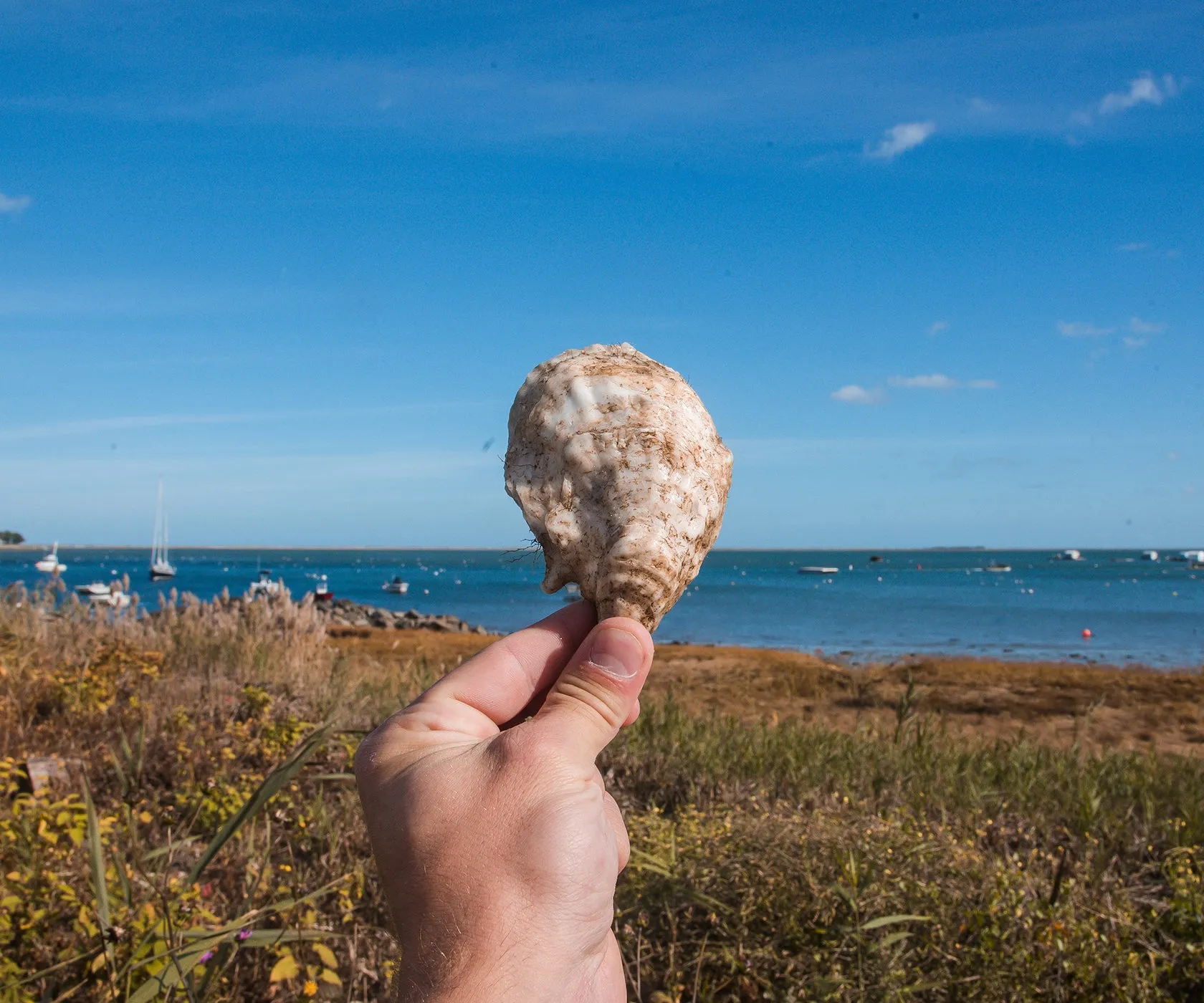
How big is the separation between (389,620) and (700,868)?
33019 mm

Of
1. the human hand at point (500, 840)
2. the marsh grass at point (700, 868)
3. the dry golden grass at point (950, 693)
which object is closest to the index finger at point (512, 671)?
the human hand at point (500, 840)

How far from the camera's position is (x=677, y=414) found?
239 cm

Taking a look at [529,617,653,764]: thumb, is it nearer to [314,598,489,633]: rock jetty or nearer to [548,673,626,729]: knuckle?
[548,673,626,729]: knuckle

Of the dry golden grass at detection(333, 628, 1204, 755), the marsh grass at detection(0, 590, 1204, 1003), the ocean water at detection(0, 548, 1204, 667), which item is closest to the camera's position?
the marsh grass at detection(0, 590, 1204, 1003)

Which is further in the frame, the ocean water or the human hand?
the ocean water

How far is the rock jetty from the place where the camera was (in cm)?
3228

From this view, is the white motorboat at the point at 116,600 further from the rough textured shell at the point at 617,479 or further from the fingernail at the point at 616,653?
the fingernail at the point at 616,653

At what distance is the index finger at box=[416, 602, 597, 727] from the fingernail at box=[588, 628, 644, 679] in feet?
0.70

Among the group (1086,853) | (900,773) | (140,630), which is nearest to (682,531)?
(1086,853)

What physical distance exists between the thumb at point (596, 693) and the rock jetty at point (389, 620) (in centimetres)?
2898

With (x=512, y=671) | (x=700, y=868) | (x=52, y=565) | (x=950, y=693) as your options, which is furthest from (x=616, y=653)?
(x=52, y=565)

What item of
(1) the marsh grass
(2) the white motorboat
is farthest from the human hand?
(2) the white motorboat

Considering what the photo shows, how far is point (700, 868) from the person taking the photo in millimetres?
3715

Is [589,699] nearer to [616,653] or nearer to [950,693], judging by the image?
[616,653]
